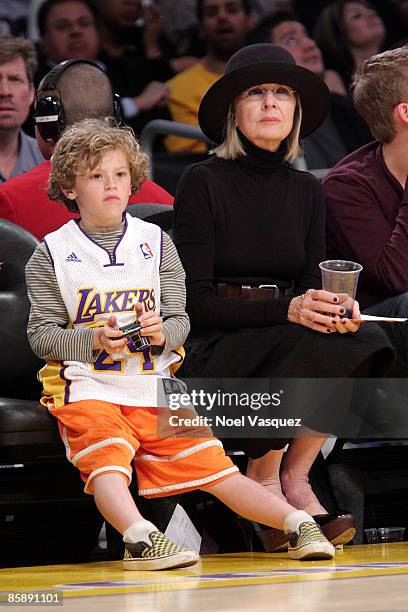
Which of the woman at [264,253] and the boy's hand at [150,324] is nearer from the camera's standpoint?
the boy's hand at [150,324]

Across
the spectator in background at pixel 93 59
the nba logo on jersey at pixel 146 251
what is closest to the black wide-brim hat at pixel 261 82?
the nba logo on jersey at pixel 146 251

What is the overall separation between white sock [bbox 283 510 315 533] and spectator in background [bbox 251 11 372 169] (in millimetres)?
3178

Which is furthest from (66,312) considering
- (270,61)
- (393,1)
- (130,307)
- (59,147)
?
(393,1)

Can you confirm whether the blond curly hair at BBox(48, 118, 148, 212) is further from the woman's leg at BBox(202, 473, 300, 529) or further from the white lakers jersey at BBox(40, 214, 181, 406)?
the woman's leg at BBox(202, 473, 300, 529)

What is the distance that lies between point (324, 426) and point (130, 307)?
2.02 feet

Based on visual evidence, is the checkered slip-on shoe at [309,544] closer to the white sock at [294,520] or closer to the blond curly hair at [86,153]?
the white sock at [294,520]

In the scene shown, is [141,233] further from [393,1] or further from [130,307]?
[393,1]

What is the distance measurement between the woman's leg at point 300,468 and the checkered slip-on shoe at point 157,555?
0.55 m

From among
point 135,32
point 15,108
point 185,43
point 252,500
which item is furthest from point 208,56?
point 252,500

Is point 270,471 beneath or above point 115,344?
beneath

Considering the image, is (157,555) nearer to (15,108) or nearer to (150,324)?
(150,324)

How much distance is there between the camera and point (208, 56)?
20.6ft

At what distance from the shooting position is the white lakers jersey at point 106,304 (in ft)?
9.76

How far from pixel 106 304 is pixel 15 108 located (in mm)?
2594
